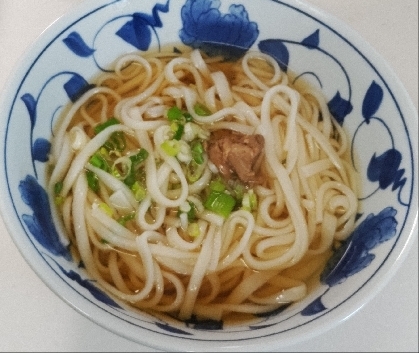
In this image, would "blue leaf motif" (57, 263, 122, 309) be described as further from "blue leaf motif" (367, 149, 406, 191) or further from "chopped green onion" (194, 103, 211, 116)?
"blue leaf motif" (367, 149, 406, 191)

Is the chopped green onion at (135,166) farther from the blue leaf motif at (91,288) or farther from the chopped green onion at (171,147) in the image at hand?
the blue leaf motif at (91,288)

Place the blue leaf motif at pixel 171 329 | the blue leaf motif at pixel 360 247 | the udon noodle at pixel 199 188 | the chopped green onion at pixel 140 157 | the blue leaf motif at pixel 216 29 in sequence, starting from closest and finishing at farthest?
the blue leaf motif at pixel 171 329 → the blue leaf motif at pixel 360 247 → the udon noodle at pixel 199 188 → the chopped green onion at pixel 140 157 → the blue leaf motif at pixel 216 29

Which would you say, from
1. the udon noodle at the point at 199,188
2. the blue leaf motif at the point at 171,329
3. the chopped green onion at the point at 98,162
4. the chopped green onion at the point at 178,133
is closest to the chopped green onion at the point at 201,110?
the udon noodle at the point at 199,188

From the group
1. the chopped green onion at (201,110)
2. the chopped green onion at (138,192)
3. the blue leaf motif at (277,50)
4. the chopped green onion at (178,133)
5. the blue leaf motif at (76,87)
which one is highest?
the blue leaf motif at (277,50)

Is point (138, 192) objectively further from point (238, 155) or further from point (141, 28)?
point (141, 28)

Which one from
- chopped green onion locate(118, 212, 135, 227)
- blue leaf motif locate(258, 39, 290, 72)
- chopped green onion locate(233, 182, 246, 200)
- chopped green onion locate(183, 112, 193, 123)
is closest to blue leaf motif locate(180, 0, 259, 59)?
blue leaf motif locate(258, 39, 290, 72)

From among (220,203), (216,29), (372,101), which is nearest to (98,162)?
(220,203)
